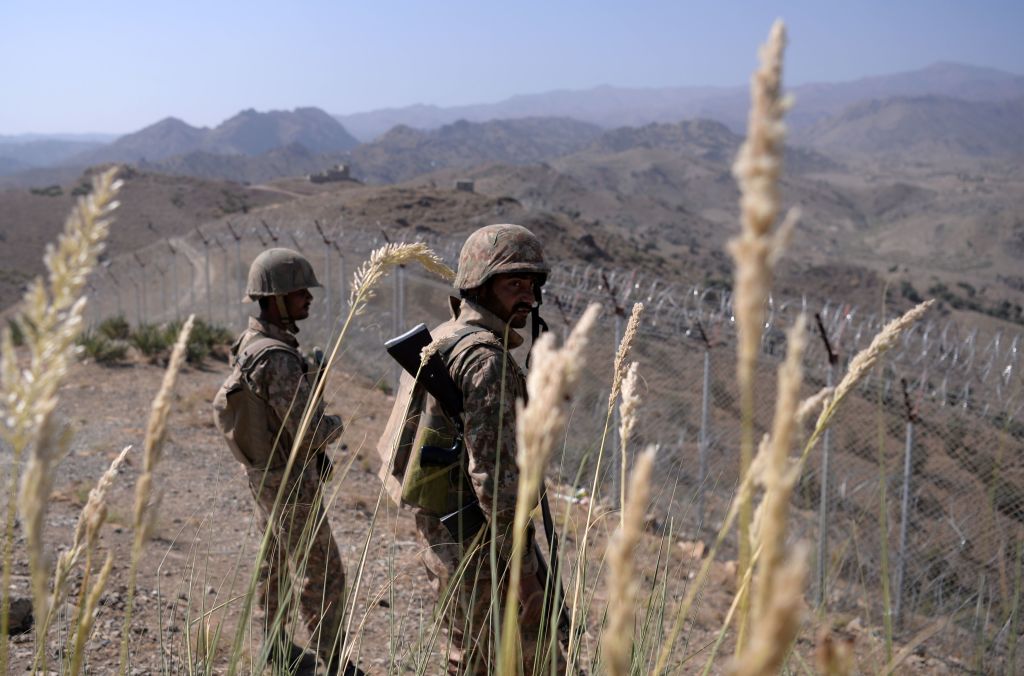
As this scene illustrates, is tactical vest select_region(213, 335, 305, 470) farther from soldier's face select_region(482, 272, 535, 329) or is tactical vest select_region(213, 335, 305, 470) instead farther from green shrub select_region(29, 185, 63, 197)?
green shrub select_region(29, 185, 63, 197)

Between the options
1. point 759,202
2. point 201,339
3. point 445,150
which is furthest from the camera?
point 445,150

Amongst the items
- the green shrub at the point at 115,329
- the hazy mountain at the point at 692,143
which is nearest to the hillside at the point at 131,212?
the green shrub at the point at 115,329

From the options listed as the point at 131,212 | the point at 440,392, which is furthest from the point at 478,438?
the point at 131,212

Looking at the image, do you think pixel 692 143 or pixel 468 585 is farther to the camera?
pixel 692 143

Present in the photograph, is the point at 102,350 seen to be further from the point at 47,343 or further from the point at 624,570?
the point at 624,570

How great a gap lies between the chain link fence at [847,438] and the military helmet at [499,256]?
0.43 metres

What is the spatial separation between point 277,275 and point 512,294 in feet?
4.91

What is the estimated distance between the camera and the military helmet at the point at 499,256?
2770mm

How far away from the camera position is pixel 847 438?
42.5ft

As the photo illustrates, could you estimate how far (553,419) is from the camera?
1.99 feet

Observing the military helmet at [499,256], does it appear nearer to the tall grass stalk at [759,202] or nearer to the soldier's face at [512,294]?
the soldier's face at [512,294]

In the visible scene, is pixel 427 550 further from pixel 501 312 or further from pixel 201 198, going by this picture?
pixel 201 198

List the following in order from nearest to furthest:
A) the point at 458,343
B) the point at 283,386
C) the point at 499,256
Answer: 1. the point at 458,343
2. the point at 499,256
3. the point at 283,386

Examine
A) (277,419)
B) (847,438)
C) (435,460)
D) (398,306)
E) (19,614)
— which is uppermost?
(435,460)
